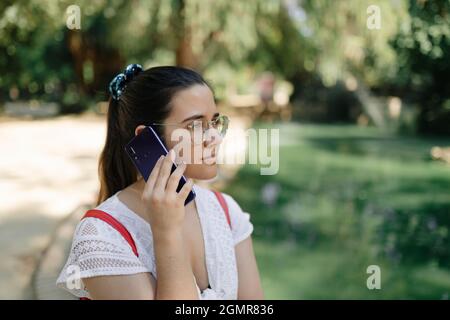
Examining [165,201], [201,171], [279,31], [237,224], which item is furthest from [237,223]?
[279,31]

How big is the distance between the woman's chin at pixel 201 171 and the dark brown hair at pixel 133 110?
151 millimetres

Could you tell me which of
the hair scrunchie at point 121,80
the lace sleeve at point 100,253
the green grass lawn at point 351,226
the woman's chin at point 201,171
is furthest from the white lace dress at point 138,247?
the green grass lawn at point 351,226

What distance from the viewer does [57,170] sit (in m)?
8.94

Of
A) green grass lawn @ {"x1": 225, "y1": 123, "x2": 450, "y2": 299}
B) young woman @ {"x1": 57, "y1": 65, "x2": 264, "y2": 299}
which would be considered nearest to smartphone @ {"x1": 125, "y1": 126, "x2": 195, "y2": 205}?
young woman @ {"x1": 57, "y1": 65, "x2": 264, "y2": 299}

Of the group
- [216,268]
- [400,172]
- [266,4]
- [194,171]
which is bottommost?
[400,172]

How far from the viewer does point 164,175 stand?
1.18m

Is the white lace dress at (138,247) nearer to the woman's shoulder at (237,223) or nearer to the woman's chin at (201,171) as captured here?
the woman's shoulder at (237,223)

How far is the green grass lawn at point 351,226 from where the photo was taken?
4238mm

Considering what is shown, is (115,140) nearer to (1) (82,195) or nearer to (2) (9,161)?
(1) (82,195)

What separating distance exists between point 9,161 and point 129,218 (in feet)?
29.6

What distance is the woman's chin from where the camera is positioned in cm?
→ 138

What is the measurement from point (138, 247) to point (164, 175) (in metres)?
0.23

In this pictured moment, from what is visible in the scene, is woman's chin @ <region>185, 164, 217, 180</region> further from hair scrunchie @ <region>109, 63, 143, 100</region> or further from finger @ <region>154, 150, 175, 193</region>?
hair scrunchie @ <region>109, 63, 143, 100</region>

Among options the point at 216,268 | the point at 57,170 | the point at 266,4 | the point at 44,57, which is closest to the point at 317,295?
the point at 216,268
